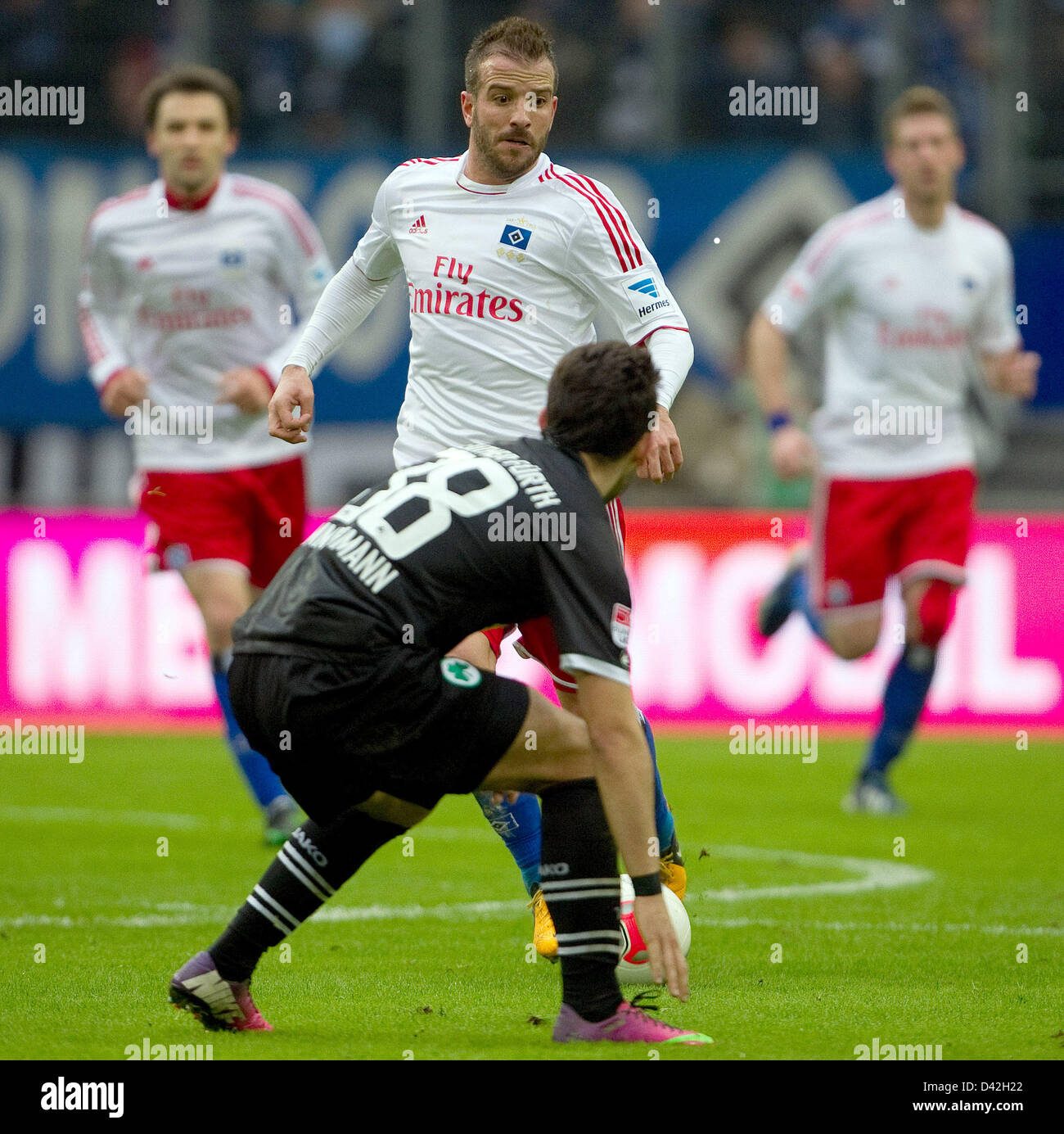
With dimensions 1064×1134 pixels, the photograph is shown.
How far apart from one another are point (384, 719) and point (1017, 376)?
5.12 m

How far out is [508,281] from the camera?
17.2 feet

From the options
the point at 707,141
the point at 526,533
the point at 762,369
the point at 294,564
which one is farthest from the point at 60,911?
the point at 707,141

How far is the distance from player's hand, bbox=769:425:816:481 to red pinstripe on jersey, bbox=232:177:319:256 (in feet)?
7.03

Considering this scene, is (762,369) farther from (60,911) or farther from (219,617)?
(60,911)

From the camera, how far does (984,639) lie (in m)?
11.6

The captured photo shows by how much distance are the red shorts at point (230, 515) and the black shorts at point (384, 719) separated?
3671 millimetres

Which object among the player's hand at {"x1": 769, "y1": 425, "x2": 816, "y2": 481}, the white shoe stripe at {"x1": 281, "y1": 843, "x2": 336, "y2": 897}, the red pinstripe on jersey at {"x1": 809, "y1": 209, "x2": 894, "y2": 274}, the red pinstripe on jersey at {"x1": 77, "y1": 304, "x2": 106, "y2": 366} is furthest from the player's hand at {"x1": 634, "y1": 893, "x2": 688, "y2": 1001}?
the red pinstripe on jersey at {"x1": 809, "y1": 209, "x2": 894, "y2": 274}

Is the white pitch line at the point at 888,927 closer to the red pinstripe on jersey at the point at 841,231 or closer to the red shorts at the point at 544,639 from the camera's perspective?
the red shorts at the point at 544,639

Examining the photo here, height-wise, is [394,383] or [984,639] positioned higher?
[394,383]

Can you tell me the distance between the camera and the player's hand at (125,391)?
740 centimetres

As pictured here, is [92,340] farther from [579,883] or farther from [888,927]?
[579,883]

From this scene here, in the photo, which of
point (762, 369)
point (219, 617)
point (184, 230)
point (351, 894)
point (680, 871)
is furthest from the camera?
point (762, 369)

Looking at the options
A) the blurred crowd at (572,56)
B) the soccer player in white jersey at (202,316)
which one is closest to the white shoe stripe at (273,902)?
the soccer player in white jersey at (202,316)

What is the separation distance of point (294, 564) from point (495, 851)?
376 centimetres
